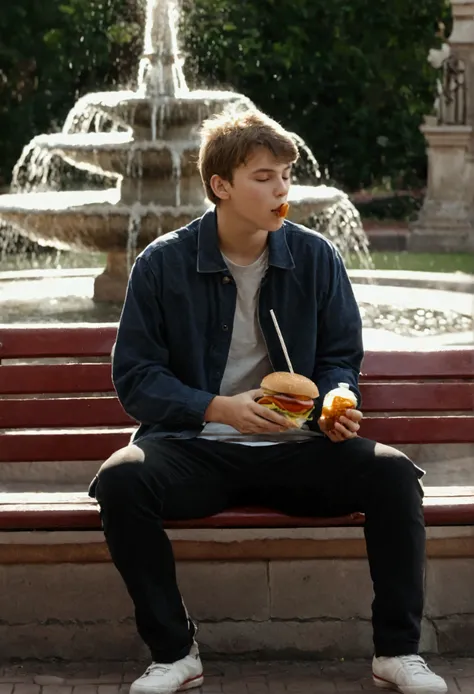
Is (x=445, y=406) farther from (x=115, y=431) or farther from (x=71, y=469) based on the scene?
(x=71, y=469)

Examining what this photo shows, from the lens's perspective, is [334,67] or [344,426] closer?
[344,426]

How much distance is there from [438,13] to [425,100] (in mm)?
1253

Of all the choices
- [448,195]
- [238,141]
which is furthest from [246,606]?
[448,195]

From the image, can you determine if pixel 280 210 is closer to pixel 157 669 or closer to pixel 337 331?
pixel 337 331

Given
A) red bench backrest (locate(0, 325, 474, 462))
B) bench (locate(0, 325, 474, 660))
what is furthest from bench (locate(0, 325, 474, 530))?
bench (locate(0, 325, 474, 660))

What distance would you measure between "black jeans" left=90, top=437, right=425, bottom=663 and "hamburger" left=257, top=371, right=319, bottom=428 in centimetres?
16

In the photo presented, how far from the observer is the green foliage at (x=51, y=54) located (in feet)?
70.4

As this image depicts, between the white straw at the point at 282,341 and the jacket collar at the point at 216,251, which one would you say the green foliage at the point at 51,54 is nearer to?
the jacket collar at the point at 216,251

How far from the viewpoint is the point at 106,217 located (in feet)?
31.1

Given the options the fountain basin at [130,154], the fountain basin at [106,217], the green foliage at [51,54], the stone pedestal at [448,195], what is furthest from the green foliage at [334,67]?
the fountain basin at [106,217]

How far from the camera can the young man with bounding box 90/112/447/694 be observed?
3746mm

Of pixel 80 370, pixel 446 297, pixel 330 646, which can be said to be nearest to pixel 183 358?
pixel 80 370

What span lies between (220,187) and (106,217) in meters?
5.57

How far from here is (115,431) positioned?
4395 mm
